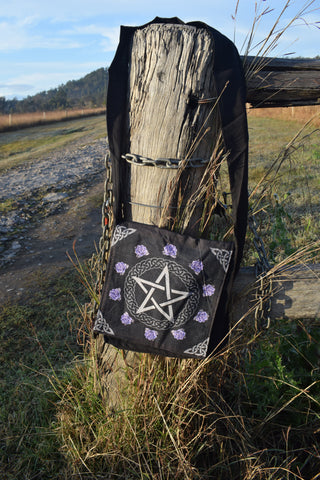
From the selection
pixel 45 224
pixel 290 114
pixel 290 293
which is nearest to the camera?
pixel 290 293

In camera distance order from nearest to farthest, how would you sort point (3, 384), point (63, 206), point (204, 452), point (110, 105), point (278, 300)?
point (110, 105), point (278, 300), point (204, 452), point (3, 384), point (63, 206)

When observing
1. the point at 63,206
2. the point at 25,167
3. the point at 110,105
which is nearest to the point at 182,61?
the point at 110,105

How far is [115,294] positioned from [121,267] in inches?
5.2

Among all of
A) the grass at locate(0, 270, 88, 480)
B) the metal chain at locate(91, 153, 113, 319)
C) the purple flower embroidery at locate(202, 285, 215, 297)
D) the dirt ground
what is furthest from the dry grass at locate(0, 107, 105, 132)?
the purple flower embroidery at locate(202, 285, 215, 297)

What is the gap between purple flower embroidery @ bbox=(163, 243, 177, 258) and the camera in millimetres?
1747

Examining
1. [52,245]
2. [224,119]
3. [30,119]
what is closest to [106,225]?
[224,119]

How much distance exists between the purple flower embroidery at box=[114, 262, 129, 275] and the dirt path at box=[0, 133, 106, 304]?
8.77ft

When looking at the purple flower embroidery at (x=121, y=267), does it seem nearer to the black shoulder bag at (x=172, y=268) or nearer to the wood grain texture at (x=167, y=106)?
the black shoulder bag at (x=172, y=268)

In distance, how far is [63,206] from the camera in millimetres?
7176

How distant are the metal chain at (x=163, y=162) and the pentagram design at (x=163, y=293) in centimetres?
43

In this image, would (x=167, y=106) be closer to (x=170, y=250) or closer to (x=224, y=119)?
(x=224, y=119)

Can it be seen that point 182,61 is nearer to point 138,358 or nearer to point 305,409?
point 138,358

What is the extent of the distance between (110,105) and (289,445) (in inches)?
79.8

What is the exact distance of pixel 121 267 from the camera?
5.92 ft
